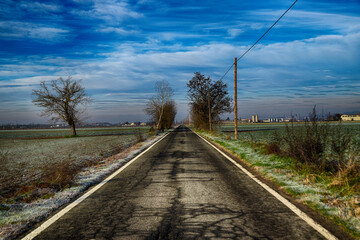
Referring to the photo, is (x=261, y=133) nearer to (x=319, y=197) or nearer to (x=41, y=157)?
(x=41, y=157)

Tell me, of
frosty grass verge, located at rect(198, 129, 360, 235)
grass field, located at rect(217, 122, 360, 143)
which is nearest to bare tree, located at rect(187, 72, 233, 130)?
grass field, located at rect(217, 122, 360, 143)

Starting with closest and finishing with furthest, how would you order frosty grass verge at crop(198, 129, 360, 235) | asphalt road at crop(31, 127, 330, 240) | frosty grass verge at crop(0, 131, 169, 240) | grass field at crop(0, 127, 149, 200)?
asphalt road at crop(31, 127, 330, 240), frosty grass verge at crop(0, 131, 169, 240), frosty grass verge at crop(198, 129, 360, 235), grass field at crop(0, 127, 149, 200)

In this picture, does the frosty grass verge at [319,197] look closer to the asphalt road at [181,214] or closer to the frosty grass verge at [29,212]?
the asphalt road at [181,214]

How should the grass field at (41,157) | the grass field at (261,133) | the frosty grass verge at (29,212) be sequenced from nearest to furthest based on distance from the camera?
the frosty grass verge at (29,212)
the grass field at (41,157)
the grass field at (261,133)

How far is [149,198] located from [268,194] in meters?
2.62

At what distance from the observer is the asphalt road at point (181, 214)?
11.0 feet

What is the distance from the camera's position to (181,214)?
406 cm

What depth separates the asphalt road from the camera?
11.0ft

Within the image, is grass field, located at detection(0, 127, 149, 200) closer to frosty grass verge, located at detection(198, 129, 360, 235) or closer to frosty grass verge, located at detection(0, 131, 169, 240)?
frosty grass verge, located at detection(0, 131, 169, 240)

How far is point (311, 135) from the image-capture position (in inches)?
315

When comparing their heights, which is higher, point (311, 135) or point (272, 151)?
point (311, 135)

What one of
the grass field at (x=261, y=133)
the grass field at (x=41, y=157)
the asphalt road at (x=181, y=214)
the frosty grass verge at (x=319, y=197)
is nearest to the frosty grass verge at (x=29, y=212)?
the asphalt road at (x=181, y=214)

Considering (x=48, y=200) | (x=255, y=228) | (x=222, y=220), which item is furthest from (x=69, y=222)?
(x=255, y=228)

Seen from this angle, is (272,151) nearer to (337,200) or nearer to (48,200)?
(337,200)
